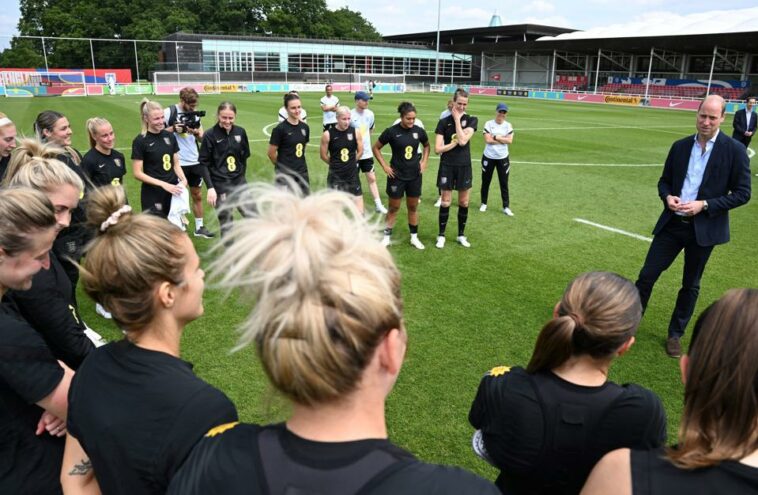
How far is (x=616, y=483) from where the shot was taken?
4.74 ft

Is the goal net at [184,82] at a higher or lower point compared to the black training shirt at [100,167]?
higher

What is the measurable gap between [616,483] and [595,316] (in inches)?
30.7

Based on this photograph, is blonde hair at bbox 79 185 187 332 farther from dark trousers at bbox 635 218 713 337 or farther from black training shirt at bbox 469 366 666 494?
dark trousers at bbox 635 218 713 337

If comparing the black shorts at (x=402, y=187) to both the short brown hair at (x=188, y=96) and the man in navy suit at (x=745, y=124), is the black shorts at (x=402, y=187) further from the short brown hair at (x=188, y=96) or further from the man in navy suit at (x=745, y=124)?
the man in navy suit at (x=745, y=124)

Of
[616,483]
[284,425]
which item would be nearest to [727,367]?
[616,483]

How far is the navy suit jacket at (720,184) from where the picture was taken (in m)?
4.98

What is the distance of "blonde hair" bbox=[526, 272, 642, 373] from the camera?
2053mm

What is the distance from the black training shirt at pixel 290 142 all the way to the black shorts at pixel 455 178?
2.42 m

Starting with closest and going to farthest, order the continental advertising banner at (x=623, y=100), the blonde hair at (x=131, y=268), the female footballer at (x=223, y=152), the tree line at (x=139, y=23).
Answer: the blonde hair at (x=131, y=268), the female footballer at (x=223, y=152), the continental advertising banner at (x=623, y=100), the tree line at (x=139, y=23)

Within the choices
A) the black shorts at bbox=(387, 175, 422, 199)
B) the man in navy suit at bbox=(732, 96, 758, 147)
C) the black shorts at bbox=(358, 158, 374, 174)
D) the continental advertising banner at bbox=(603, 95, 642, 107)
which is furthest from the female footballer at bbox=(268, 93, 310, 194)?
the continental advertising banner at bbox=(603, 95, 642, 107)

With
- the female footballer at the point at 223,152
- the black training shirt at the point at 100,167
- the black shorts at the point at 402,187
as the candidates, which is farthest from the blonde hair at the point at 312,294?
the black shorts at the point at 402,187

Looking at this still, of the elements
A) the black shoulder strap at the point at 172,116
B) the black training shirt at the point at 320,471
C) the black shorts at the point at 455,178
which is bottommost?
the black shorts at the point at 455,178

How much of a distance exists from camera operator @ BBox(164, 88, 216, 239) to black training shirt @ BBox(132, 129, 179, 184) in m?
0.92

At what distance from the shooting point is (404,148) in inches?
324
